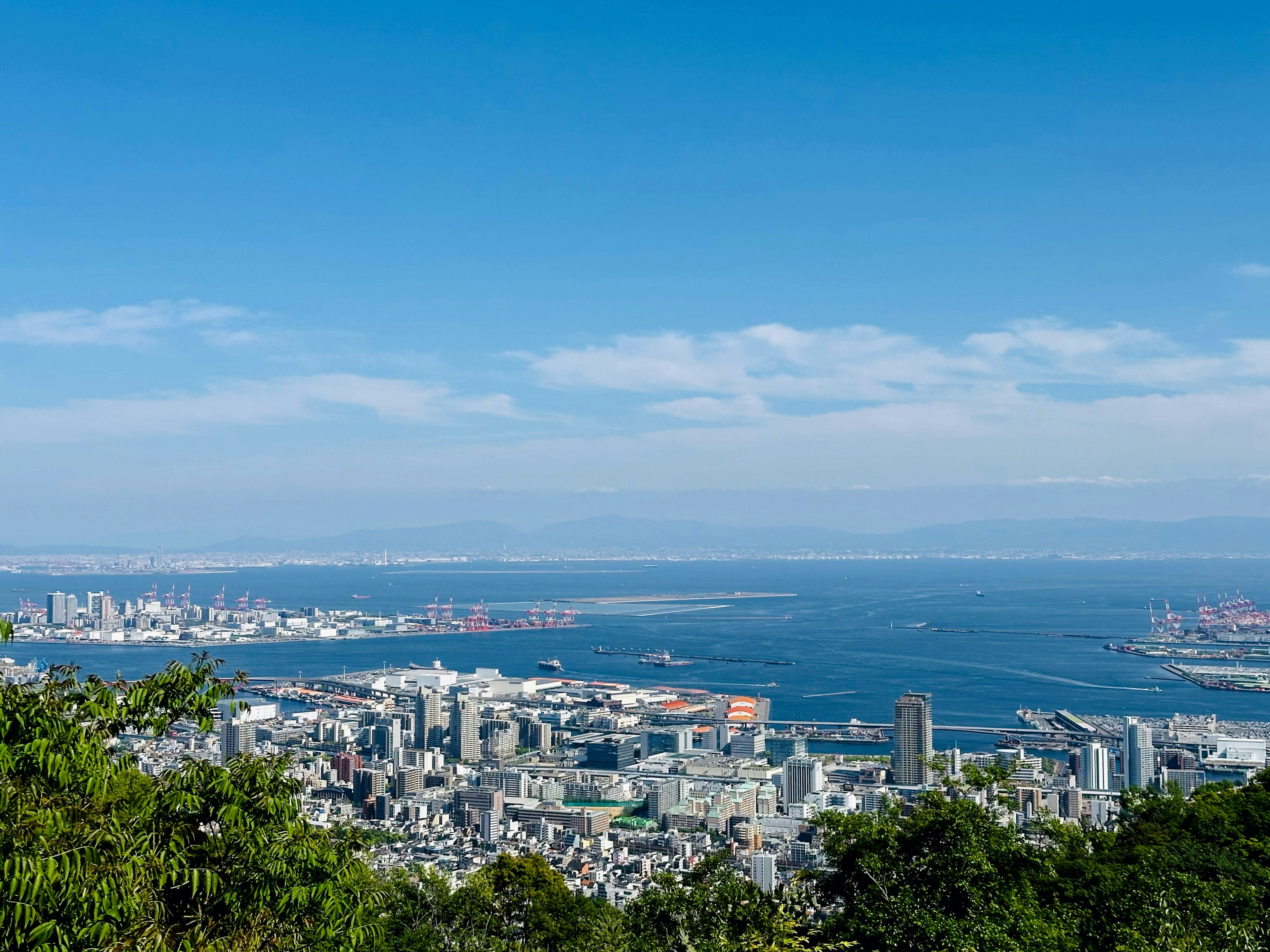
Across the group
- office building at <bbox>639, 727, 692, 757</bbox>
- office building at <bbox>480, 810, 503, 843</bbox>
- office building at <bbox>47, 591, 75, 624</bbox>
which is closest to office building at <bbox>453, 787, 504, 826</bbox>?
office building at <bbox>480, 810, 503, 843</bbox>

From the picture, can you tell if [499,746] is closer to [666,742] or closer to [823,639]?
[666,742]

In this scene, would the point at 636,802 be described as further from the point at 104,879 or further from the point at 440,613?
the point at 440,613

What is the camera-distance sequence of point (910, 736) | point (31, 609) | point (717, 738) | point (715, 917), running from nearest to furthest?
point (715, 917) → point (910, 736) → point (717, 738) → point (31, 609)

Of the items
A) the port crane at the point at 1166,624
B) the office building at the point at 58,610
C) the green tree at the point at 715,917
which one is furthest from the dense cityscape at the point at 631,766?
the port crane at the point at 1166,624

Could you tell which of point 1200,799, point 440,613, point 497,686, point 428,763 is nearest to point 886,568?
point 440,613

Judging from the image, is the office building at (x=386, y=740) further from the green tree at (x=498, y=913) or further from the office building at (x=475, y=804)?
the green tree at (x=498, y=913)

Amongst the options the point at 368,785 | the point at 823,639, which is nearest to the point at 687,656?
the point at 823,639
